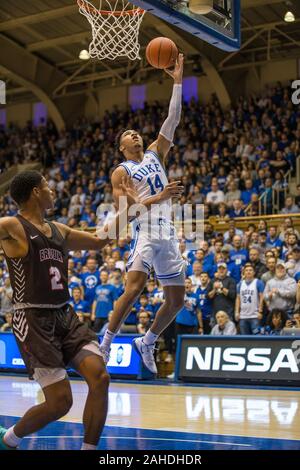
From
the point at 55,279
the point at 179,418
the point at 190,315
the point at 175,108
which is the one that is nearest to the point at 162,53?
the point at 175,108

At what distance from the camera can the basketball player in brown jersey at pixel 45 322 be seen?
18.0 ft

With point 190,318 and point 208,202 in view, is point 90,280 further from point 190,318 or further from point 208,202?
point 208,202

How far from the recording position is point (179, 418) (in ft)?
29.0

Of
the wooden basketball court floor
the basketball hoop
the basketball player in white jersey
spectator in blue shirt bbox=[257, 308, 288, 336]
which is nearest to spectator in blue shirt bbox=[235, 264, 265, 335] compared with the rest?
spectator in blue shirt bbox=[257, 308, 288, 336]

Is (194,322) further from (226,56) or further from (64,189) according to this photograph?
(226,56)

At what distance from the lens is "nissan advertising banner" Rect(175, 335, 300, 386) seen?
41.2 ft

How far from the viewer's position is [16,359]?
1628cm

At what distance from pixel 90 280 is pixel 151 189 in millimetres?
8986

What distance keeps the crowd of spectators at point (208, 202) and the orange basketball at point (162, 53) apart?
6373 millimetres

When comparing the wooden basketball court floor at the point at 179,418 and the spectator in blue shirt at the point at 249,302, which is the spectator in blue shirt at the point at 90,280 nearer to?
the wooden basketball court floor at the point at 179,418

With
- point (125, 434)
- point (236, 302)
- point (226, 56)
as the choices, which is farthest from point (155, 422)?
point (226, 56)

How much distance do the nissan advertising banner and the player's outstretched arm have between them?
5.51m
